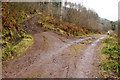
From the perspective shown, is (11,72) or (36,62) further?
(36,62)

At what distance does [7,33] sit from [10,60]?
421cm

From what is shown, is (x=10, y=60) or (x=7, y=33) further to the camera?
(x=7, y=33)

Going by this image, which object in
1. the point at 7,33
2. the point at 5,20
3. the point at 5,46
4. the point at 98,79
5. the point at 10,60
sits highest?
the point at 5,20

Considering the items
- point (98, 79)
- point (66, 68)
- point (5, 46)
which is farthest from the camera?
point (5, 46)

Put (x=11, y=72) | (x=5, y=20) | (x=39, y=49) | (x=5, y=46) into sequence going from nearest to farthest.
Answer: (x=11, y=72) → (x=5, y=46) → (x=39, y=49) → (x=5, y=20)

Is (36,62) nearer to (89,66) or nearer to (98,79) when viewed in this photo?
(89,66)

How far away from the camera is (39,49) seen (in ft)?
33.8

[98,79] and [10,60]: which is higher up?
[10,60]

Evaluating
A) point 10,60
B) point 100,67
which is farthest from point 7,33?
point 100,67

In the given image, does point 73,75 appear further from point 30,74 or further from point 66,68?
point 30,74

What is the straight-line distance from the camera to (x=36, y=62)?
7.75 m

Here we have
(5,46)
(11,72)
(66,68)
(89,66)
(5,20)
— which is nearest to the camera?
(11,72)

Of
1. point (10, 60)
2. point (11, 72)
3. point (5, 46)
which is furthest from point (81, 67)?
point (5, 46)

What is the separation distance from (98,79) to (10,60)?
23.2 feet
